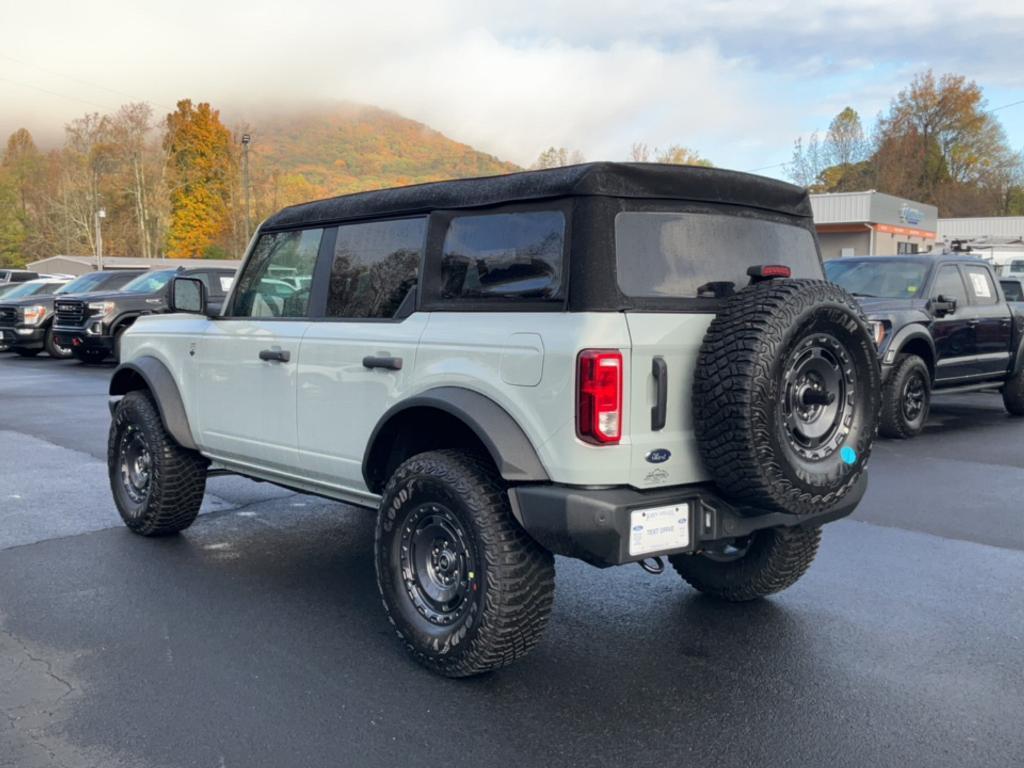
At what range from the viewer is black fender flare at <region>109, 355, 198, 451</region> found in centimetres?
557

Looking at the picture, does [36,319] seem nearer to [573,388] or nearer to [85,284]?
[85,284]

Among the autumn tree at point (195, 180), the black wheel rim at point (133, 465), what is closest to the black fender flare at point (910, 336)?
the black wheel rim at point (133, 465)

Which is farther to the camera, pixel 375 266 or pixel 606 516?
pixel 375 266

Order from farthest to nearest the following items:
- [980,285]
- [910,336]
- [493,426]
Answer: [980,285] < [910,336] < [493,426]

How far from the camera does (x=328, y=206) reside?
4863 mm

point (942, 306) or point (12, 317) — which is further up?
point (942, 306)

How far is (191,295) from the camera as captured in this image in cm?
547

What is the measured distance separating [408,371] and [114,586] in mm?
2188

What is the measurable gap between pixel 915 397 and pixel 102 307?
47.4ft

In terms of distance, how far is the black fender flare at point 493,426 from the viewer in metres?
3.49

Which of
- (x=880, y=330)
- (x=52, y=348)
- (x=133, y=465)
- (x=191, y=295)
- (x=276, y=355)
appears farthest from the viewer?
(x=52, y=348)

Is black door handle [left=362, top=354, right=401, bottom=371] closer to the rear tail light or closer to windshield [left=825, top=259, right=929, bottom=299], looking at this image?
the rear tail light

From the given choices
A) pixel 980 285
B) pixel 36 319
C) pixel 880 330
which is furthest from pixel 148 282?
pixel 980 285

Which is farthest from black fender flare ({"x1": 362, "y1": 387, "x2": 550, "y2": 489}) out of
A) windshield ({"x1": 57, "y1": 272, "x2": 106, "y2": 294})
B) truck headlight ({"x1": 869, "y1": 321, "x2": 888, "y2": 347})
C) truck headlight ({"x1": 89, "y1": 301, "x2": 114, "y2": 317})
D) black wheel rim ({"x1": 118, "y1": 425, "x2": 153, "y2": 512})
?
windshield ({"x1": 57, "y1": 272, "x2": 106, "y2": 294})
